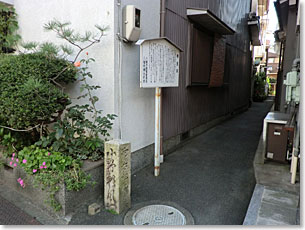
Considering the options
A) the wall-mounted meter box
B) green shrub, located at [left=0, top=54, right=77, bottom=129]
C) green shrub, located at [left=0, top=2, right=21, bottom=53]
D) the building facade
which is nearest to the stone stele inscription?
the building facade

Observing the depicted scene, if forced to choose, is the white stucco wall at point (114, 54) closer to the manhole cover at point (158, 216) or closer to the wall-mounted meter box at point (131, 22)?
the wall-mounted meter box at point (131, 22)

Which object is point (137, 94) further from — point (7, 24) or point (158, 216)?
point (7, 24)

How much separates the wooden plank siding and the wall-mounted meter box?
5.37ft

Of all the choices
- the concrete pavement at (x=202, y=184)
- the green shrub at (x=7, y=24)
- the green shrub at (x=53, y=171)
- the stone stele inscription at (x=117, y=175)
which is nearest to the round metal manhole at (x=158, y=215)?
the concrete pavement at (x=202, y=184)

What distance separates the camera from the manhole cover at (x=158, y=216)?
11.9ft

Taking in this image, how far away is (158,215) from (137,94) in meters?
2.63

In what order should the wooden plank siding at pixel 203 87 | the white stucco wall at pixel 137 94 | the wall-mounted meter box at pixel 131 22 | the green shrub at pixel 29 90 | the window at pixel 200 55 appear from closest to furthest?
the green shrub at pixel 29 90 < the wall-mounted meter box at pixel 131 22 < the white stucco wall at pixel 137 94 < the wooden plank siding at pixel 203 87 < the window at pixel 200 55

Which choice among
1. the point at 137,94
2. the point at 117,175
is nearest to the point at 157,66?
the point at 137,94

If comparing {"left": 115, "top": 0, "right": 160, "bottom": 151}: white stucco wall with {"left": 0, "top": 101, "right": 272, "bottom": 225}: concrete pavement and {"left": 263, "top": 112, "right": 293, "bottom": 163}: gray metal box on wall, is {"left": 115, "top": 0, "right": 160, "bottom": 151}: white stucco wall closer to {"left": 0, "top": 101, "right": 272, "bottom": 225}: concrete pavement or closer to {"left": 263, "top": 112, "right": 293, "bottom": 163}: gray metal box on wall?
{"left": 0, "top": 101, "right": 272, "bottom": 225}: concrete pavement

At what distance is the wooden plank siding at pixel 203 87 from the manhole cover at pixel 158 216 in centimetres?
266

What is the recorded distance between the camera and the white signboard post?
466 centimetres

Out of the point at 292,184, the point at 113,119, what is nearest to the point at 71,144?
the point at 113,119

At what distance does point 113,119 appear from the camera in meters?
4.44

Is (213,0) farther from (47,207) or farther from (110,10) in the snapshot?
(47,207)
